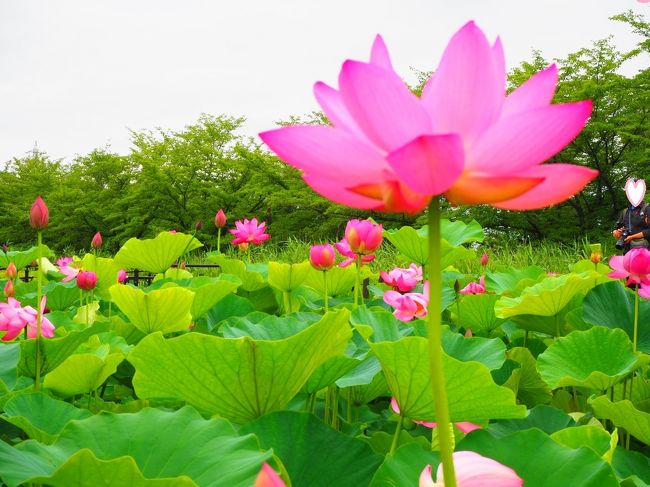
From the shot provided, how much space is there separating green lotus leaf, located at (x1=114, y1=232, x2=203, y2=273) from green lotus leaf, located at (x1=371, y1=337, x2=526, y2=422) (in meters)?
1.03

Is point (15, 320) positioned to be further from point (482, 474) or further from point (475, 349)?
point (482, 474)

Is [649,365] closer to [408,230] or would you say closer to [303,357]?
[408,230]

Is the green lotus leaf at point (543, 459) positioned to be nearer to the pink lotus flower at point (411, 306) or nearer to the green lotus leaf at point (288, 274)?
the pink lotus flower at point (411, 306)

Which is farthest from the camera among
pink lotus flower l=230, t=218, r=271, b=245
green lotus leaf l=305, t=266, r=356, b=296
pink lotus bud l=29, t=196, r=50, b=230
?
pink lotus flower l=230, t=218, r=271, b=245

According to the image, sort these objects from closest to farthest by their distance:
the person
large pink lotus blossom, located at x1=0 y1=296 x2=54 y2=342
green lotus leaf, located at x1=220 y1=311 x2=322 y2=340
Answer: green lotus leaf, located at x1=220 y1=311 x2=322 y2=340
large pink lotus blossom, located at x1=0 y1=296 x2=54 y2=342
the person

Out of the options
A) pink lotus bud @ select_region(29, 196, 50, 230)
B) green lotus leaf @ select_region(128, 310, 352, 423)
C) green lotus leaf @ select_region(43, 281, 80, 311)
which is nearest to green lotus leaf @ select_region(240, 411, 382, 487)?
green lotus leaf @ select_region(128, 310, 352, 423)

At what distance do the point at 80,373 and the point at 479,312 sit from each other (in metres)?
0.95

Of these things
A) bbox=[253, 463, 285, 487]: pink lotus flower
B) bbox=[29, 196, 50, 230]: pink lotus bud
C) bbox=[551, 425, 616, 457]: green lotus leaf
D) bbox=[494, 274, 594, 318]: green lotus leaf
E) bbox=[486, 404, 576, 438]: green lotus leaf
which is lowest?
bbox=[486, 404, 576, 438]: green lotus leaf

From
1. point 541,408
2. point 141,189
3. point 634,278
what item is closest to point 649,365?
point 634,278

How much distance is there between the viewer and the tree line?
10.9 meters

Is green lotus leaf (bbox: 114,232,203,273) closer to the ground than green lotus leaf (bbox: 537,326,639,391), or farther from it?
farther from it

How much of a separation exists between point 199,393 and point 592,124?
11.4 m

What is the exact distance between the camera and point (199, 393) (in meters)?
0.65

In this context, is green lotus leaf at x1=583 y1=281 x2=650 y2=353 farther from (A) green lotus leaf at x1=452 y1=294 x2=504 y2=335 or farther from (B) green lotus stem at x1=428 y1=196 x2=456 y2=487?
(B) green lotus stem at x1=428 y1=196 x2=456 y2=487
